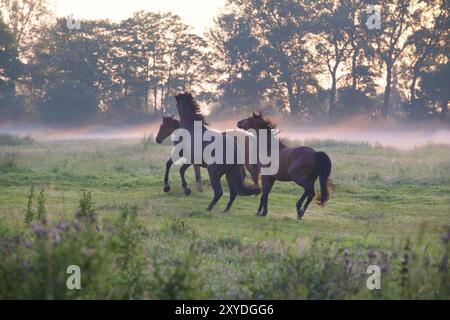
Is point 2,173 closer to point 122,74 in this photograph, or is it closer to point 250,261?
point 250,261

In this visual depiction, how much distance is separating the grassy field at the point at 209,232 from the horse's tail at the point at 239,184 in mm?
493

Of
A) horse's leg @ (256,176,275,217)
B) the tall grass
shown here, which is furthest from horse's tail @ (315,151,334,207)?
the tall grass

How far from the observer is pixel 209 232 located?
11812 millimetres

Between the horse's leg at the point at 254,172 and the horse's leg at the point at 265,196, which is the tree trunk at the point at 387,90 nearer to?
the horse's leg at the point at 254,172

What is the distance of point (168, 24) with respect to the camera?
56938mm

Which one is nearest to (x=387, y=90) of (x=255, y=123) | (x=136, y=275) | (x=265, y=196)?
(x=255, y=123)

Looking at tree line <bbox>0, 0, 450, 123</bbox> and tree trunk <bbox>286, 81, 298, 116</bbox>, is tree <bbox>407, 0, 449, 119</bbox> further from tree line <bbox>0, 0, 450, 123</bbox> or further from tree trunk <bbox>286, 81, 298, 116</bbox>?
tree trunk <bbox>286, 81, 298, 116</bbox>

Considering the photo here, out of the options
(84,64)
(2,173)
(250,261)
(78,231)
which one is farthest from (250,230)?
(84,64)

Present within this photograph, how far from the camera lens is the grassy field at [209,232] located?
6121 millimetres

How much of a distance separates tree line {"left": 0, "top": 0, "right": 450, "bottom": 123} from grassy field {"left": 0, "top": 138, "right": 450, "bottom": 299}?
2111 centimetres

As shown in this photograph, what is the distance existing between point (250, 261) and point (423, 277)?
271 centimetres

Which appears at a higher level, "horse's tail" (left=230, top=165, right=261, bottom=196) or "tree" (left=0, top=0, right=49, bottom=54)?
"tree" (left=0, top=0, right=49, bottom=54)

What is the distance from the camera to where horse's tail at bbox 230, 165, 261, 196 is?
1495 centimetres

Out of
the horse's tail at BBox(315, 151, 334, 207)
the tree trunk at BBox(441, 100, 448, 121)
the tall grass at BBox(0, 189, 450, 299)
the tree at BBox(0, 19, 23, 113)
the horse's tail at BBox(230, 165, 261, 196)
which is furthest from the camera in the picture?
the tree trunk at BBox(441, 100, 448, 121)
